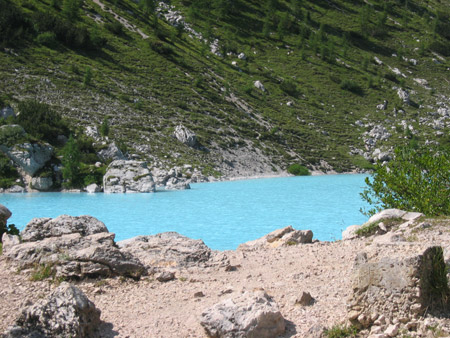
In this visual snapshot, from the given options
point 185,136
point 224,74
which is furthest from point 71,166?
point 224,74

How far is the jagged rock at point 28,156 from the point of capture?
31094 millimetres

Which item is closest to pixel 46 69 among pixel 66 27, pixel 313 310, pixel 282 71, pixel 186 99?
pixel 66 27

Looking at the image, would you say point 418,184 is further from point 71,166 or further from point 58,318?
point 71,166

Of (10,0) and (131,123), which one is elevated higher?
(10,0)

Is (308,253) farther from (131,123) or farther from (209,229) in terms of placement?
(131,123)

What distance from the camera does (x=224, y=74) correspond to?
70.9 meters

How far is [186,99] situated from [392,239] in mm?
52522

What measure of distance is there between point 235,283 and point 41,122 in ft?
116

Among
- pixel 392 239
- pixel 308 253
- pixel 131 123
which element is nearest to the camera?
pixel 392 239

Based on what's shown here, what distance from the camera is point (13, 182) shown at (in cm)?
3086

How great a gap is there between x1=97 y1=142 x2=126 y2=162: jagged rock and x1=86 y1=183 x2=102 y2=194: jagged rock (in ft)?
17.3

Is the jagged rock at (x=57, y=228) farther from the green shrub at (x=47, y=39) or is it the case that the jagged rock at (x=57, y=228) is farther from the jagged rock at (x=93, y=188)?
the green shrub at (x=47, y=39)

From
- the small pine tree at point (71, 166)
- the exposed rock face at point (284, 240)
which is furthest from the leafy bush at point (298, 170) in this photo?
the exposed rock face at point (284, 240)

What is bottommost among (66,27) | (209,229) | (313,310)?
(209,229)
